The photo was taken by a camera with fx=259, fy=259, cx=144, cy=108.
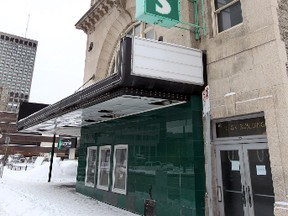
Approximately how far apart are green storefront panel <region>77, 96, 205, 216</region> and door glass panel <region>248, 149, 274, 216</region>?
156 centimetres

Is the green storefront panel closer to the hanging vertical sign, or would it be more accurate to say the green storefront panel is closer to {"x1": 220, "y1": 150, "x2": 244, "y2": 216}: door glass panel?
{"x1": 220, "y1": 150, "x2": 244, "y2": 216}: door glass panel

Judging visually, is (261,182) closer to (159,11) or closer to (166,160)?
(166,160)

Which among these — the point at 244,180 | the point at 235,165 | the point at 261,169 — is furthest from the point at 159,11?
the point at 244,180

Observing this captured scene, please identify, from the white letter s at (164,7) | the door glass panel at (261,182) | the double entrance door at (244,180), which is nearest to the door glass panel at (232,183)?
the double entrance door at (244,180)

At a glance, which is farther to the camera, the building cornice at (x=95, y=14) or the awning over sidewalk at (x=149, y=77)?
the building cornice at (x=95, y=14)

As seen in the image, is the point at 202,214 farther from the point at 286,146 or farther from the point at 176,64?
the point at 176,64

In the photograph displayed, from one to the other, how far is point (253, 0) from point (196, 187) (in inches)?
229

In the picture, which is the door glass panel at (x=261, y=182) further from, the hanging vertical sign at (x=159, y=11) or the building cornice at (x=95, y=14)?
the building cornice at (x=95, y=14)

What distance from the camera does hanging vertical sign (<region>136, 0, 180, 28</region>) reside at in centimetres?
775

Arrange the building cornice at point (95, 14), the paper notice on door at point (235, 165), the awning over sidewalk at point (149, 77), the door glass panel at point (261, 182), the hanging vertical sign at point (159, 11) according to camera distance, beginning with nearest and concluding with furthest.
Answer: the door glass panel at point (261, 182), the awning over sidewalk at point (149, 77), the paper notice on door at point (235, 165), the hanging vertical sign at point (159, 11), the building cornice at point (95, 14)

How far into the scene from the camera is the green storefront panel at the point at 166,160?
8117 millimetres

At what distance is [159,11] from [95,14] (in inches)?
378

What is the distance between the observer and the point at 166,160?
9.13 meters

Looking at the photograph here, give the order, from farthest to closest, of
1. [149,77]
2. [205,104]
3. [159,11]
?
1. [159,11]
2. [149,77]
3. [205,104]
